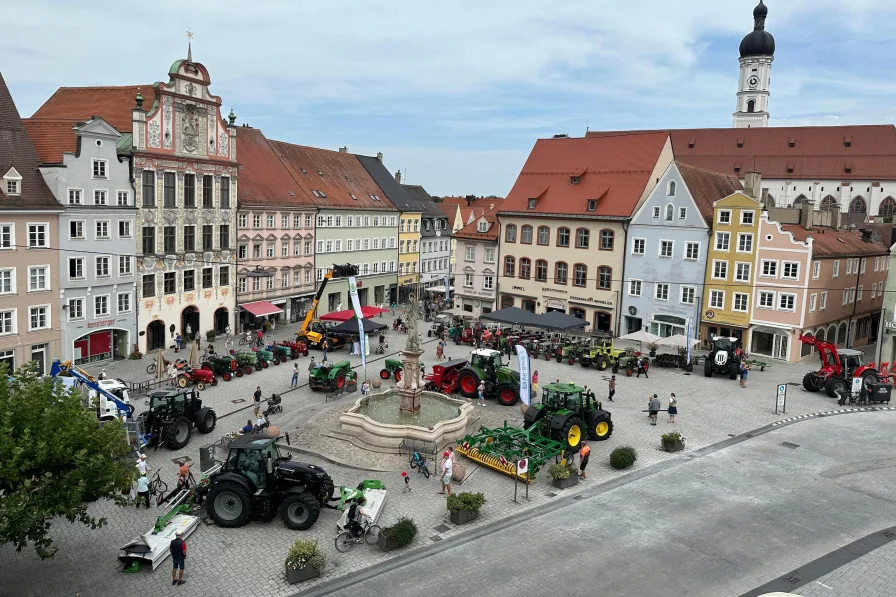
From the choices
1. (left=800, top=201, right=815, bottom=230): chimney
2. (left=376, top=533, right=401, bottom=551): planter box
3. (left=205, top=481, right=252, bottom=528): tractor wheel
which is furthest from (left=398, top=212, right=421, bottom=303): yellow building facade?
(left=376, top=533, right=401, bottom=551): planter box

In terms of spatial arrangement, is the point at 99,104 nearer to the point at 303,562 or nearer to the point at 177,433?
the point at 177,433

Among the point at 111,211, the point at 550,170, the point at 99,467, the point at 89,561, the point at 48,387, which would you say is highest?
the point at 550,170

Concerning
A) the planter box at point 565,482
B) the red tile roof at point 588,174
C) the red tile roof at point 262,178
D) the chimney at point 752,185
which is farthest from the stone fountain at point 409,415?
the chimney at point 752,185

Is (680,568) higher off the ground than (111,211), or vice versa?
(111,211)

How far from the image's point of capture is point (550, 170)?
2261 inches

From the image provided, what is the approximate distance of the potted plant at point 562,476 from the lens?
22078mm

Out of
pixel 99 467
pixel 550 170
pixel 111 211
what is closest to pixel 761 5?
pixel 550 170

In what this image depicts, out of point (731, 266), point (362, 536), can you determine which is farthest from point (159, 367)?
point (731, 266)

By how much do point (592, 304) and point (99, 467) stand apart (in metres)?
41.6

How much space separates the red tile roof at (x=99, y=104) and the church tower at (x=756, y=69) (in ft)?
280

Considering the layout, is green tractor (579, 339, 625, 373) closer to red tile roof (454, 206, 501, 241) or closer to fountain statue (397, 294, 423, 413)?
fountain statue (397, 294, 423, 413)

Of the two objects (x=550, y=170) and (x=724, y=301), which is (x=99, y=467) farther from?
(x=550, y=170)

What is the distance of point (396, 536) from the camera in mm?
17609

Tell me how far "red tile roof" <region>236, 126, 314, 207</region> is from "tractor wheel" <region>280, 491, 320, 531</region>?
3277 cm
